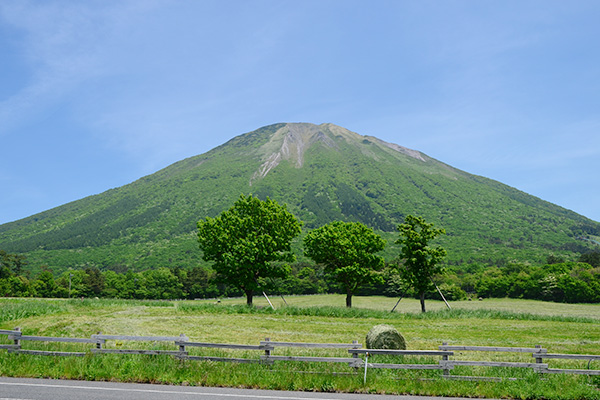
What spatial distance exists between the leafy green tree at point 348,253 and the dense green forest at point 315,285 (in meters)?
38.8

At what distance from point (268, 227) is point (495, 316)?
26.5 meters

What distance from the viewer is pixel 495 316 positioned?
149ft

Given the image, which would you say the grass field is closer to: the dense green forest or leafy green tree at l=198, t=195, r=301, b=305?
leafy green tree at l=198, t=195, r=301, b=305

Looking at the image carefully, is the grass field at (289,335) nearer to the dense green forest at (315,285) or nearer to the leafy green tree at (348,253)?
the leafy green tree at (348,253)

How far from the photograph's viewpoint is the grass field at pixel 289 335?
14.6 meters

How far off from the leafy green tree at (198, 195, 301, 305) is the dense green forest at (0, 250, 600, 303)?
144 feet

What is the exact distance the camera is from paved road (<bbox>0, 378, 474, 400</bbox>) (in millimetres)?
12757

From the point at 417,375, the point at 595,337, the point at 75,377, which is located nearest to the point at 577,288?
the point at 595,337

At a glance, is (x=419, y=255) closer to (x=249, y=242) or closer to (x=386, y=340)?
(x=249, y=242)

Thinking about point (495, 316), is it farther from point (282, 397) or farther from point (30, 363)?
point (30, 363)

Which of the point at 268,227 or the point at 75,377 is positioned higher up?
the point at 268,227

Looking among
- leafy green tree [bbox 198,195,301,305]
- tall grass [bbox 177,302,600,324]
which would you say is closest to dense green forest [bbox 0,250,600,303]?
leafy green tree [bbox 198,195,301,305]

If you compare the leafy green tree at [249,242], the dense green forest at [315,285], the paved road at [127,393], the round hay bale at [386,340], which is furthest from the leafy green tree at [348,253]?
the paved road at [127,393]

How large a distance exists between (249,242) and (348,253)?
1280 cm
